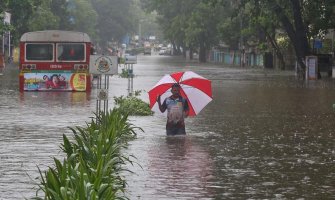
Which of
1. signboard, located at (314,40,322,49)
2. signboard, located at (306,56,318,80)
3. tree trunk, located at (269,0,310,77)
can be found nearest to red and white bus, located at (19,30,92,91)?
tree trunk, located at (269,0,310,77)

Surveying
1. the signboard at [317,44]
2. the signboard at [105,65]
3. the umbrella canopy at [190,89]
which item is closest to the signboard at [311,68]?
the signboard at [317,44]

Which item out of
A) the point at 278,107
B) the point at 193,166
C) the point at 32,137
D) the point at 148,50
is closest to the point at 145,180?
the point at 193,166

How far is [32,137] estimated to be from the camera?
17078mm

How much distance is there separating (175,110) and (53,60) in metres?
16.1

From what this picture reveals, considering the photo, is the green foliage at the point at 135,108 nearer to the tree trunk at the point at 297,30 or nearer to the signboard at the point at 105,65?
the signboard at the point at 105,65

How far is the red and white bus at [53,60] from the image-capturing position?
107 ft

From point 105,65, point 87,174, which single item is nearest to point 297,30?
point 105,65

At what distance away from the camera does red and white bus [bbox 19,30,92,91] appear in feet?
107

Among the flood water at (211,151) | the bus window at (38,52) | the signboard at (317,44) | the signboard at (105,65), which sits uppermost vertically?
the signboard at (317,44)

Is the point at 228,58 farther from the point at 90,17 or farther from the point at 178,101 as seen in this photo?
the point at 178,101

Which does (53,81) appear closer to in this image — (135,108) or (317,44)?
(135,108)

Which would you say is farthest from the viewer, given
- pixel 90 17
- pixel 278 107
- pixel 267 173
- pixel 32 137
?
pixel 90 17

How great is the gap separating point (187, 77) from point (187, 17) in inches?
3242

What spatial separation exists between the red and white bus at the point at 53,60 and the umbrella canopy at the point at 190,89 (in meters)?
15.0
